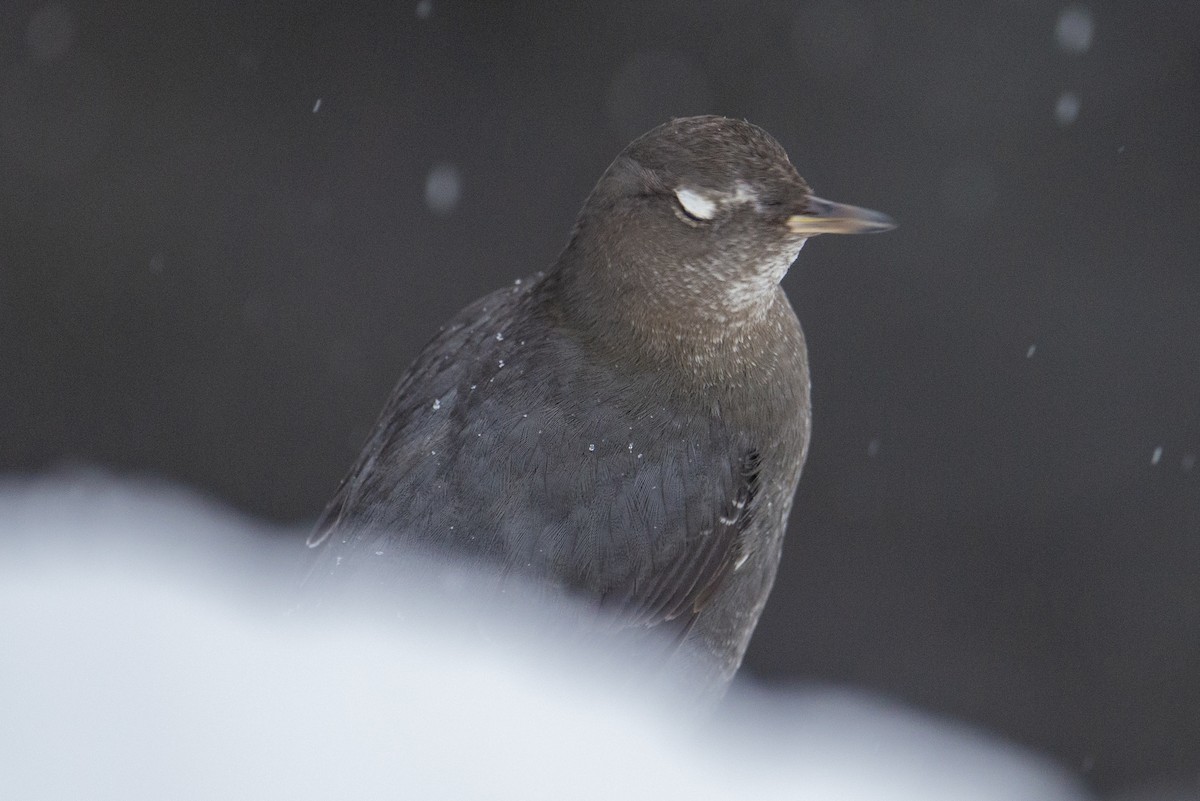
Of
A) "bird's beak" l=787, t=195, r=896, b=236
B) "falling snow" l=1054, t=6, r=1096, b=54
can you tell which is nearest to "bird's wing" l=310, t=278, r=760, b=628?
"bird's beak" l=787, t=195, r=896, b=236

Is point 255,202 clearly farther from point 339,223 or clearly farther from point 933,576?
point 933,576

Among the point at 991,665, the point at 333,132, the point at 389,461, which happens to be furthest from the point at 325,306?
the point at 991,665

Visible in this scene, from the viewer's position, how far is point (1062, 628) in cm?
525

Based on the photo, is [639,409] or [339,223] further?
[339,223]

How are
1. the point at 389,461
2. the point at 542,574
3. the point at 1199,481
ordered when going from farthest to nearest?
the point at 1199,481, the point at 389,461, the point at 542,574

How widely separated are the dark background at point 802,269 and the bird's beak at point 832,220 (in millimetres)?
2747

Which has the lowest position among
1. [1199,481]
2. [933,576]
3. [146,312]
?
[146,312]

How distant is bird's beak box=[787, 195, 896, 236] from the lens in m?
2.55

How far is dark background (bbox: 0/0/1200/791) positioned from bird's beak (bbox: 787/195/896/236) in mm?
2747

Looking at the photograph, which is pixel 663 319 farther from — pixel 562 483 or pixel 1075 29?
pixel 1075 29

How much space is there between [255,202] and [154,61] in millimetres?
714

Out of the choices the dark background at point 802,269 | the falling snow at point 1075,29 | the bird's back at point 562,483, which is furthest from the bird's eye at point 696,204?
the falling snow at point 1075,29

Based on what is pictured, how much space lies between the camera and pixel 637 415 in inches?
109

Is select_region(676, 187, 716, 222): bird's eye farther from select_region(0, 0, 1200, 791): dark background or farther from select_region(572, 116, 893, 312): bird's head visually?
select_region(0, 0, 1200, 791): dark background
